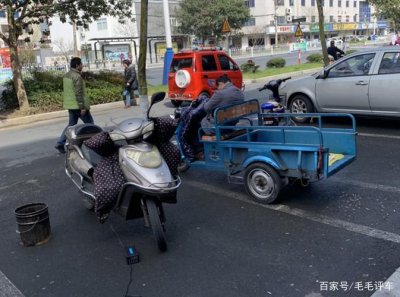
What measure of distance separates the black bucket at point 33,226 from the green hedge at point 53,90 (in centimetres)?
1060

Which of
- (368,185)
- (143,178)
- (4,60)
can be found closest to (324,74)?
(368,185)

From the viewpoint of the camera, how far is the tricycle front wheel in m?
5.07

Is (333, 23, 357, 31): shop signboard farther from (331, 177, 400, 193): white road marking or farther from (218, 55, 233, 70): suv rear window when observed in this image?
(331, 177, 400, 193): white road marking

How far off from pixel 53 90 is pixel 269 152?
12087mm

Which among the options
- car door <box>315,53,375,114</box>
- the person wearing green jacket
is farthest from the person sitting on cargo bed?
car door <box>315,53,375,114</box>

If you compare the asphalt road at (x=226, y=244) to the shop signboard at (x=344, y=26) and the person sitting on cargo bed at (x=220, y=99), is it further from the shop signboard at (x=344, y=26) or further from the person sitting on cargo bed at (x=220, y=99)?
the shop signboard at (x=344, y=26)

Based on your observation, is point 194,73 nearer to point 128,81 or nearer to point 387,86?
point 128,81

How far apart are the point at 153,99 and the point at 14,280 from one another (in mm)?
2081

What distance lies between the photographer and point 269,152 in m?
5.08

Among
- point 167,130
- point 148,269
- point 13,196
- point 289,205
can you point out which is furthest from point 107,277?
point 13,196

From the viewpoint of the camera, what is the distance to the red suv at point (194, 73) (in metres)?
13.6

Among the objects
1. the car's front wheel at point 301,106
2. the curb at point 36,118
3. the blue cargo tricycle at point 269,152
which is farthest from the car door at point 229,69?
the blue cargo tricycle at point 269,152

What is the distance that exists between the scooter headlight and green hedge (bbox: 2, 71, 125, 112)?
11225 mm

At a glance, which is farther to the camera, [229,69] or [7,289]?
[229,69]
